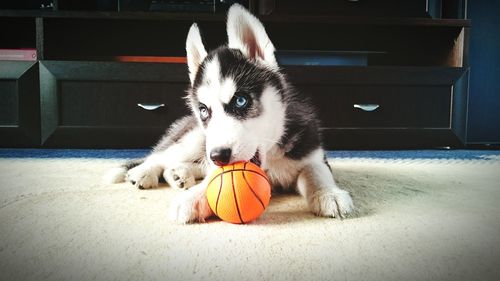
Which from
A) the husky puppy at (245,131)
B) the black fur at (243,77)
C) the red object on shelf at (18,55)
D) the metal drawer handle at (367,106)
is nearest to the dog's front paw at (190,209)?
the husky puppy at (245,131)

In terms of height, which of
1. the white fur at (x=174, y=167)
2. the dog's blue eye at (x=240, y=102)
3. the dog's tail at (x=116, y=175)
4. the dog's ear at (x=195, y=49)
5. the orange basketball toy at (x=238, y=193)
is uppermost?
the dog's ear at (x=195, y=49)

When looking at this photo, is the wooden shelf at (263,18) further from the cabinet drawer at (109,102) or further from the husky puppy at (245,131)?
the husky puppy at (245,131)

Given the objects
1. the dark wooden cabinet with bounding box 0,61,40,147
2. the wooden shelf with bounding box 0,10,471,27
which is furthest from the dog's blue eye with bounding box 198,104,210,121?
the dark wooden cabinet with bounding box 0,61,40,147

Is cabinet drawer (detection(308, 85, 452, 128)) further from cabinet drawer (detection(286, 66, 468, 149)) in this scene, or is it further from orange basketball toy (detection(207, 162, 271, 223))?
orange basketball toy (detection(207, 162, 271, 223))

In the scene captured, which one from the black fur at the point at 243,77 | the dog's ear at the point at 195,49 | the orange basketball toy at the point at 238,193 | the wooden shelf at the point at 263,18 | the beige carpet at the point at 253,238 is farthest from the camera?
the wooden shelf at the point at 263,18

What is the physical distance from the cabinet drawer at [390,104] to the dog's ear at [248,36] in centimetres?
126

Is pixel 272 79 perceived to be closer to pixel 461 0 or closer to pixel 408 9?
pixel 408 9

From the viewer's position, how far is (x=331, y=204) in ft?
3.65

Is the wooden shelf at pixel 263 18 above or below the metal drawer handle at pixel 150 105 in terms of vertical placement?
above

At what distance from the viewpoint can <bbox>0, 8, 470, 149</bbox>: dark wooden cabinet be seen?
2.57 metres

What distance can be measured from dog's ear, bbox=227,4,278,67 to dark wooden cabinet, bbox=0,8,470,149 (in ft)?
3.86

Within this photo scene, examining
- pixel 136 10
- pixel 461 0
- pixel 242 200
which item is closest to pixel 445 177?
pixel 242 200

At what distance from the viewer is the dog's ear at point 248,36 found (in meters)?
1.34

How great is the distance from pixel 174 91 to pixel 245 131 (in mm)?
1569
